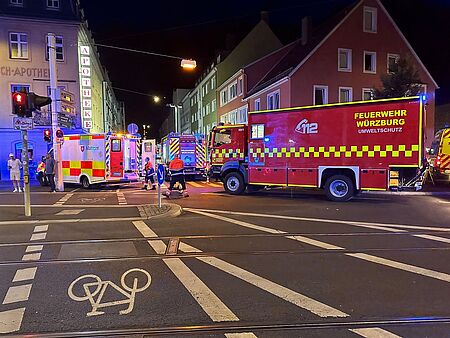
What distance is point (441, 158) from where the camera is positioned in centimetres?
2002

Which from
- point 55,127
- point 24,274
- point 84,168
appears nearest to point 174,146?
point 84,168

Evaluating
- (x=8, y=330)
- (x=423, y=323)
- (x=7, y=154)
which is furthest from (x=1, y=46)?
(x=423, y=323)

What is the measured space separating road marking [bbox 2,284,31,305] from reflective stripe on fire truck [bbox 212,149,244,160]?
41.1 ft

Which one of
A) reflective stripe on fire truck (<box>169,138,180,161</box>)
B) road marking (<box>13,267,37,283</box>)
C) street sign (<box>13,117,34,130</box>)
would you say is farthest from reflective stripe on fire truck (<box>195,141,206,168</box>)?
road marking (<box>13,267,37,283</box>)

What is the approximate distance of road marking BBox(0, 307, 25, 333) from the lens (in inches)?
155

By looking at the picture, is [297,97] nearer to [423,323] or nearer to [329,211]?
[329,211]

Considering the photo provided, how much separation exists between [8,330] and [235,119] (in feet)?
117

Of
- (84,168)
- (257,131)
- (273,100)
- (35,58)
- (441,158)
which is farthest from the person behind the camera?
(273,100)

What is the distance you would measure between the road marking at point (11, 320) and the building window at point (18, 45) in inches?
1122

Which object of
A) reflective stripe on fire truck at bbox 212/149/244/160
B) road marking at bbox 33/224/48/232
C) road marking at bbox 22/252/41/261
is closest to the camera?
road marking at bbox 22/252/41/261

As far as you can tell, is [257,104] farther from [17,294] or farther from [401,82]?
[17,294]

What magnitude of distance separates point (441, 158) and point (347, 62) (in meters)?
11.6

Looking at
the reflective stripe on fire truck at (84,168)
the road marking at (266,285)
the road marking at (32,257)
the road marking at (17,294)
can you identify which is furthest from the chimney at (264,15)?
the road marking at (17,294)

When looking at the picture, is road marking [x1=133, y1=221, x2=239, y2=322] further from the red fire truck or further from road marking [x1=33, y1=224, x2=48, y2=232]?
the red fire truck
